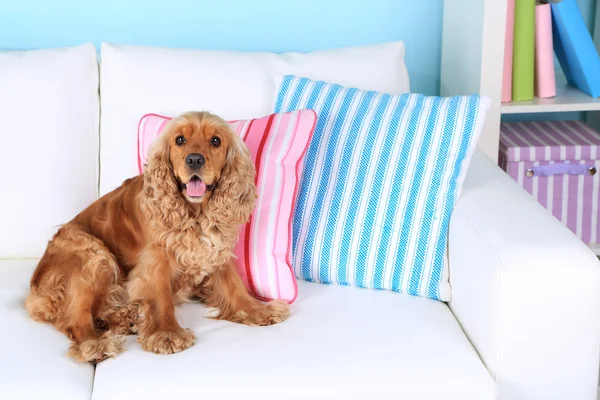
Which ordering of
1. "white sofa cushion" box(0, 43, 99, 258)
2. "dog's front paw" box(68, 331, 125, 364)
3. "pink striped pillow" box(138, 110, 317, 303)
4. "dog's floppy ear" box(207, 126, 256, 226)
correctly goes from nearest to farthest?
"dog's front paw" box(68, 331, 125, 364)
"dog's floppy ear" box(207, 126, 256, 226)
"pink striped pillow" box(138, 110, 317, 303)
"white sofa cushion" box(0, 43, 99, 258)

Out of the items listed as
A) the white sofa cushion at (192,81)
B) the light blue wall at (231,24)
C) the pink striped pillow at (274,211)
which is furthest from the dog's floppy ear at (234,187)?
the light blue wall at (231,24)

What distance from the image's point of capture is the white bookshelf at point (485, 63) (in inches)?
93.0

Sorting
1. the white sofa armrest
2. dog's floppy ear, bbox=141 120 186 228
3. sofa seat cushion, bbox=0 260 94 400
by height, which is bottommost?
sofa seat cushion, bbox=0 260 94 400

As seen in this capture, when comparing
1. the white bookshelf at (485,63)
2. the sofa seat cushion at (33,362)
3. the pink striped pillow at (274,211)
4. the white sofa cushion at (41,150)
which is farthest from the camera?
the white bookshelf at (485,63)

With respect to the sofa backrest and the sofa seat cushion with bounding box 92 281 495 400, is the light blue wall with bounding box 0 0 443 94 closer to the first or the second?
the sofa backrest

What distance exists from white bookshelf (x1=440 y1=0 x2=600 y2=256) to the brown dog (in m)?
0.88

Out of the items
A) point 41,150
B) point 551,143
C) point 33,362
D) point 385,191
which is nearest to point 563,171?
point 551,143

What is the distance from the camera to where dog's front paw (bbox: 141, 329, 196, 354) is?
1709 mm

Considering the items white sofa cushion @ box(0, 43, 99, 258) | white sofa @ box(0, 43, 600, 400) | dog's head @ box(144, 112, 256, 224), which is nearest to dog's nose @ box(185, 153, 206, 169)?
dog's head @ box(144, 112, 256, 224)

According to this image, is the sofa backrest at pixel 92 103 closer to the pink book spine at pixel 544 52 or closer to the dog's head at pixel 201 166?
the dog's head at pixel 201 166

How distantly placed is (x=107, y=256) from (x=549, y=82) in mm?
1391

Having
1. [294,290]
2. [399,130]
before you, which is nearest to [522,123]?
[399,130]

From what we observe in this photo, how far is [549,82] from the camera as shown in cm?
252

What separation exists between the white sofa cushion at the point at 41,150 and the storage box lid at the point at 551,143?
3.88ft
